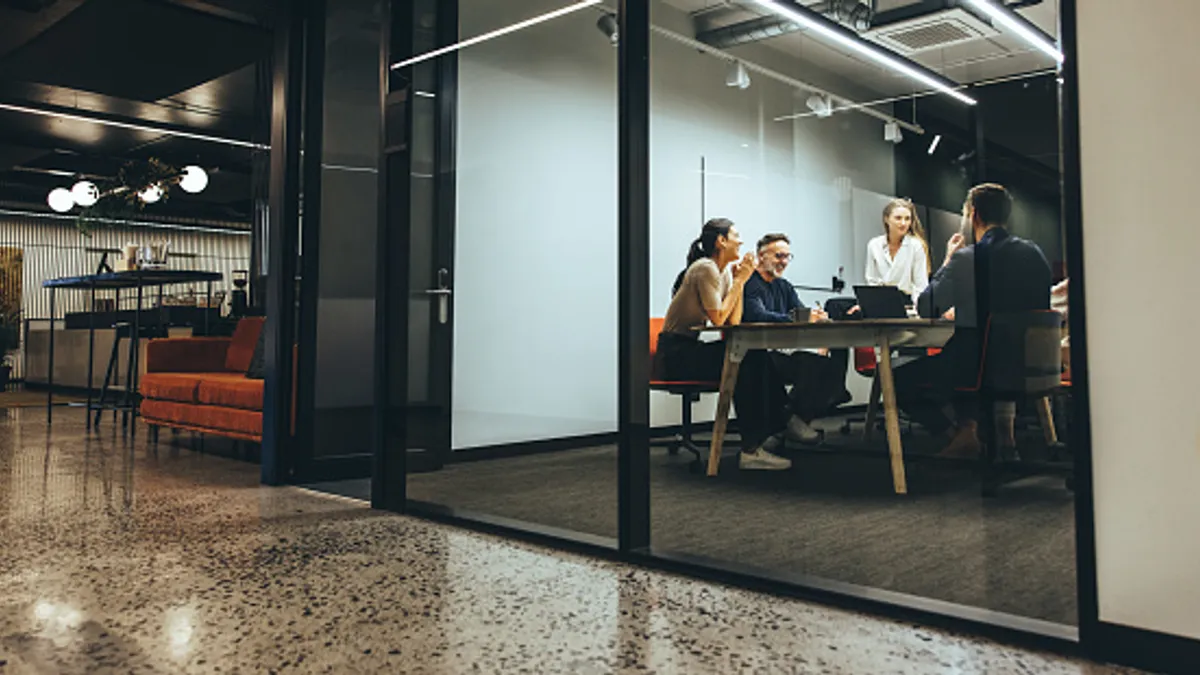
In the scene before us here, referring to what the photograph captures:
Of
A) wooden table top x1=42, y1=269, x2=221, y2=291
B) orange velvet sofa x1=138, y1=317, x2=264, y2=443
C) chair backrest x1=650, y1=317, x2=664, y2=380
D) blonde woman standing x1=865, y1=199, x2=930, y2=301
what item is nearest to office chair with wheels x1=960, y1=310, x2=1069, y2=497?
blonde woman standing x1=865, y1=199, x2=930, y2=301

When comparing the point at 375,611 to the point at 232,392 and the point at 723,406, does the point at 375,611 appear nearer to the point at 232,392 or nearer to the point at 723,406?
the point at 723,406

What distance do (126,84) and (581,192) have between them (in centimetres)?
768

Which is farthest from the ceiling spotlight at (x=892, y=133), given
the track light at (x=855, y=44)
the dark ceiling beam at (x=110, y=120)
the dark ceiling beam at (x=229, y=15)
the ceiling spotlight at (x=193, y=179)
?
the ceiling spotlight at (x=193, y=179)

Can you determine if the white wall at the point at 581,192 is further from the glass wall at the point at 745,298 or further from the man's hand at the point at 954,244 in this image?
the man's hand at the point at 954,244

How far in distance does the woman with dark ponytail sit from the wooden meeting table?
4 cm

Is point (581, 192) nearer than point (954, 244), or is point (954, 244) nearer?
point (954, 244)

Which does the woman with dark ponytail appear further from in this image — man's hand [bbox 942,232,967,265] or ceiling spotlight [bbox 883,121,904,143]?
man's hand [bbox 942,232,967,265]

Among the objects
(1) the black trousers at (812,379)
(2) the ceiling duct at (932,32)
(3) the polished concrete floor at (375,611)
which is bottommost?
(3) the polished concrete floor at (375,611)

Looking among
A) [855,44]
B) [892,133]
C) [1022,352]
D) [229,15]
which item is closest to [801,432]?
[1022,352]

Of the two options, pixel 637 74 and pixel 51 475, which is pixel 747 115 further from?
pixel 51 475

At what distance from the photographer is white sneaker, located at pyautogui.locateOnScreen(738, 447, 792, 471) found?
2799 millimetres

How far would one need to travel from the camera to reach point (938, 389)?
2.31 meters

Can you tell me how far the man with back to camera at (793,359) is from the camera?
2.65 meters

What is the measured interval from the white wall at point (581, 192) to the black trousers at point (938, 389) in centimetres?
37
